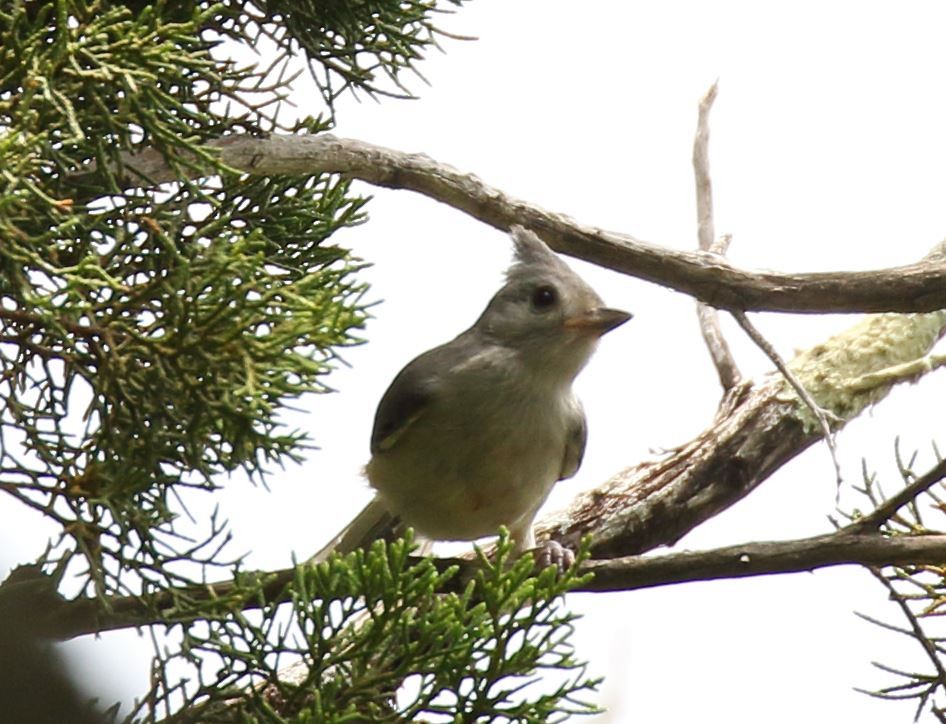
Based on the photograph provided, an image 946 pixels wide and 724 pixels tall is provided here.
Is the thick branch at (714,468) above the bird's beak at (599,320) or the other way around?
the other way around

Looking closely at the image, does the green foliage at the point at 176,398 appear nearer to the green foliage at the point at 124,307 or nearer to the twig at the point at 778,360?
the green foliage at the point at 124,307

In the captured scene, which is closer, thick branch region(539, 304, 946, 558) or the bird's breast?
the bird's breast

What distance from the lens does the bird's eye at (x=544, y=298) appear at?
10.8 ft

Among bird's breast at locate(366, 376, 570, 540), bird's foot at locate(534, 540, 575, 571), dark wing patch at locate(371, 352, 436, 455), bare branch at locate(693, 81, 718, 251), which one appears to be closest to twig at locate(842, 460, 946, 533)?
bird's foot at locate(534, 540, 575, 571)

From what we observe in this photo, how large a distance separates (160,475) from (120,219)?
47cm

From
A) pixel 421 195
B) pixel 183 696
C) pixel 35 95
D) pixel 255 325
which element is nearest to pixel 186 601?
pixel 183 696

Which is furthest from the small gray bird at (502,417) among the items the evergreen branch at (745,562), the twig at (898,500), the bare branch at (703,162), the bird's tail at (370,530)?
the twig at (898,500)

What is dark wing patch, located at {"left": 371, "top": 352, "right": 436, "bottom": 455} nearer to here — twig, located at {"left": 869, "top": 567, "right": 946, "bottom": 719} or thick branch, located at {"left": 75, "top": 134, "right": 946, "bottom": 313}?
thick branch, located at {"left": 75, "top": 134, "right": 946, "bottom": 313}

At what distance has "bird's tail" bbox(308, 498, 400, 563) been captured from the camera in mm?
3584

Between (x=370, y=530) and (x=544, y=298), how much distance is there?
0.81 meters

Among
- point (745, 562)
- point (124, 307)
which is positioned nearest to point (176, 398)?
point (124, 307)

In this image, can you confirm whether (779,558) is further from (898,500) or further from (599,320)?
(599,320)

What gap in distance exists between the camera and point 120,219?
233 cm

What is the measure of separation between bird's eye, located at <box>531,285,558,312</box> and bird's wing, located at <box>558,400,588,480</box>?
0.27m
